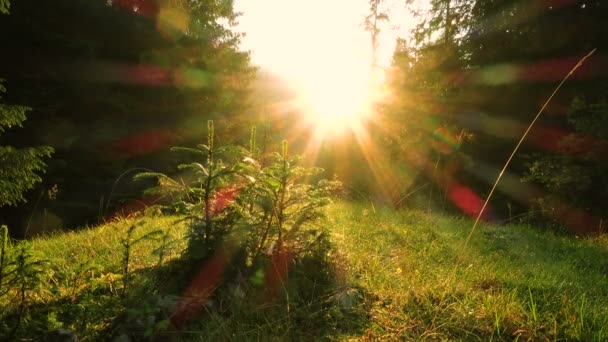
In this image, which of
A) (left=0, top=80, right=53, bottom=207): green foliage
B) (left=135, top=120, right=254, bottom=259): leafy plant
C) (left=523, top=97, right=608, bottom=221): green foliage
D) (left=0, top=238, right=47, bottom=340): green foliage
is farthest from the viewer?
(left=523, top=97, right=608, bottom=221): green foliage

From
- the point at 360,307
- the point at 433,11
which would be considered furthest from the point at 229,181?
the point at 433,11

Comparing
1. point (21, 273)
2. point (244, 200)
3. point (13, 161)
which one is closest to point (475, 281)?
point (244, 200)

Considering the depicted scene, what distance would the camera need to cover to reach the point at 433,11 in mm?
13766

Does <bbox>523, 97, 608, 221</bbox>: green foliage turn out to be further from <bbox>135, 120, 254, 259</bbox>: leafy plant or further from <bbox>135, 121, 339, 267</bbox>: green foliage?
<bbox>135, 120, 254, 259</bbox>: leafy plant

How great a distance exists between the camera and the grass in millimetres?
2301

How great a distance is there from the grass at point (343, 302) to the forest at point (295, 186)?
2 cm

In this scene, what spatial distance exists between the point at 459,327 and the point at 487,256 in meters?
2.50

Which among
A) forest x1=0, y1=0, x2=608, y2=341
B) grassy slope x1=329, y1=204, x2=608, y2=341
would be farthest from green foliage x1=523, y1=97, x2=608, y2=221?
grassy slope x1=329, y1=204, x2=608, y2=341

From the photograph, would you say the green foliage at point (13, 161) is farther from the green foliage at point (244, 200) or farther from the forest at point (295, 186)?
the green foliage at point (244, 200)

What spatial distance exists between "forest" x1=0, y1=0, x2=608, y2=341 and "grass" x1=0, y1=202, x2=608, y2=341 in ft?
0.06

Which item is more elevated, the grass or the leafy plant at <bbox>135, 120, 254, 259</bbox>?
the leafy plant at <bbox>135, 120, 254, 259</bbox>

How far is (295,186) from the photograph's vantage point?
335 cm

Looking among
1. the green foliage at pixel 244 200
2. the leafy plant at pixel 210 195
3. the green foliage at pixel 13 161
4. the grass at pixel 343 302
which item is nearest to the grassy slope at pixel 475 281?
the grass at pixel 343 302

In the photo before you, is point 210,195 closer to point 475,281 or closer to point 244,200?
point 244,200
